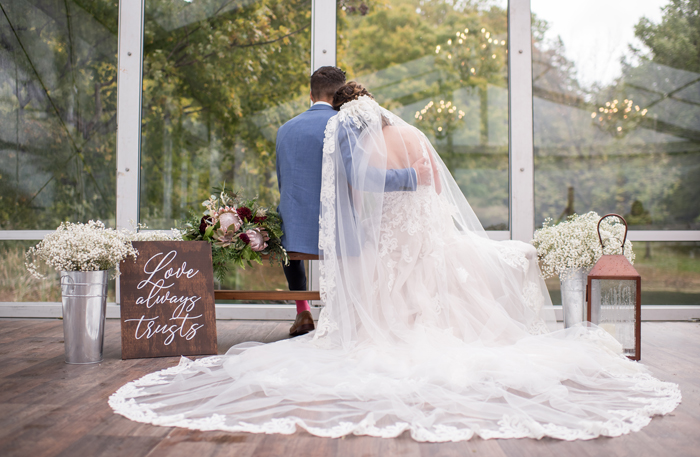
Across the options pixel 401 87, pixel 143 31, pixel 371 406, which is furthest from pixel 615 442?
pixel 143 31

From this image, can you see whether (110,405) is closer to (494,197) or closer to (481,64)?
(494,197)

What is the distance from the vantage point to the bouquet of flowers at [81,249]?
7.14ft

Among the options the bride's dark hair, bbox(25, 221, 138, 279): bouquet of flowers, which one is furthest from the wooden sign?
the bride's dark hair

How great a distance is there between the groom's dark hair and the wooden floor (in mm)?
1663

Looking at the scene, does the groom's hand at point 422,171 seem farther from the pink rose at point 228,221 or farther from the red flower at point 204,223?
the red flower at point 204,223

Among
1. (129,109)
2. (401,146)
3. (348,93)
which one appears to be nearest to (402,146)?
(401,146)

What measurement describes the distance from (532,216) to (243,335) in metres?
2.21

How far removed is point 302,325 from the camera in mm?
2998

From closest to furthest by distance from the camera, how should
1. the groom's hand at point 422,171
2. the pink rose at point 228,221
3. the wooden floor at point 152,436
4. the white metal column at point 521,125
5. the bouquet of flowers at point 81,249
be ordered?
the wooden floor at point 152,436 → the bouquet of flowers at point 81,249 → the groom's hand at point 422,171 → the pink rose at point 228,221 → the white metal column at point 521,125

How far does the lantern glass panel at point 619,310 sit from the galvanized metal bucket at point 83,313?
237cm

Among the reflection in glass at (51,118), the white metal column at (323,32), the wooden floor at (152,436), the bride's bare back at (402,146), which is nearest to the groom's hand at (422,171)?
the bride's bare back at (402,146)

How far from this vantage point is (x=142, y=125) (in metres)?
3.77

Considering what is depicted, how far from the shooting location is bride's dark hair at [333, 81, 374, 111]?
8.75ft

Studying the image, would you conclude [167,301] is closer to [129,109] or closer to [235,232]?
[235,232]
